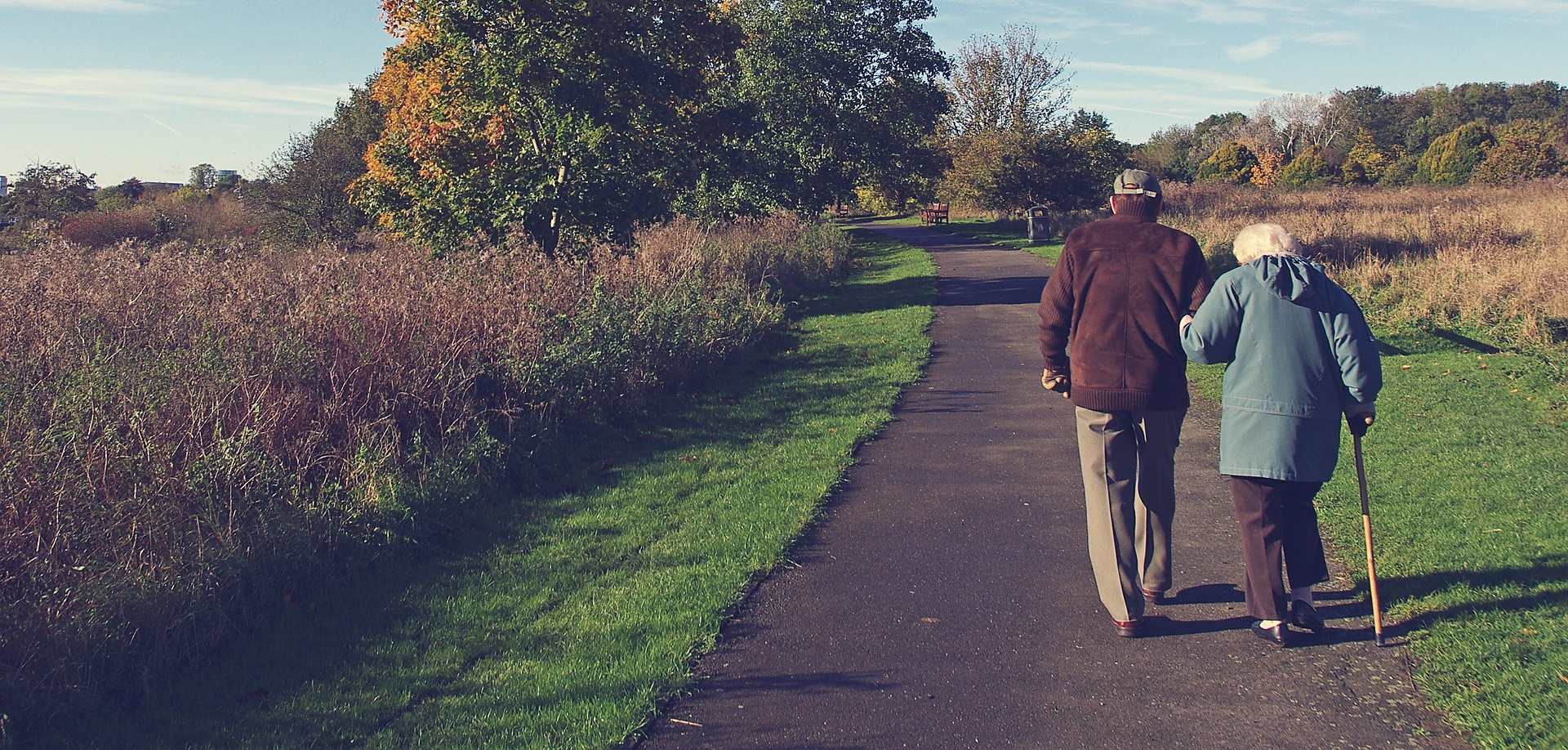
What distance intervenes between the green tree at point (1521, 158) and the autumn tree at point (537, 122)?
119 feet

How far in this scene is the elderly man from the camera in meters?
4.76

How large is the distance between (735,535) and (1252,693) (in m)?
3.09

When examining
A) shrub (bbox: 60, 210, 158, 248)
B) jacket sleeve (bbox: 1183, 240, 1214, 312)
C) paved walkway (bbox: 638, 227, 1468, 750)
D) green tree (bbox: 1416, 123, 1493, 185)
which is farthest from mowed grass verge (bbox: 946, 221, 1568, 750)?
green tree (bbox: 1416, 123, 1493, 185)

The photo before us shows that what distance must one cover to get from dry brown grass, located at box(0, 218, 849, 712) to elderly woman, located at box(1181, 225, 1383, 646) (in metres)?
4.61

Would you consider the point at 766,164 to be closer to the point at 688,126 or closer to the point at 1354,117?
the point at 688,126

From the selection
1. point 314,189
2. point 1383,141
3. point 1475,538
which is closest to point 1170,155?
point 1383,141

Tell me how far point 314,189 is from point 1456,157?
162ft

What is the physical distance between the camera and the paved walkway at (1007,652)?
13.0 feet

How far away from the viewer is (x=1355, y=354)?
450 cm

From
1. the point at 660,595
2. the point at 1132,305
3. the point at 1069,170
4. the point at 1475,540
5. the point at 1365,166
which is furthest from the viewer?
the point at 1365,166

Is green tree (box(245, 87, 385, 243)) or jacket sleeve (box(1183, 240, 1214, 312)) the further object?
green tree (box(245, 87, 385, 243))

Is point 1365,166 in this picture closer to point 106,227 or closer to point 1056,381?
point 106,227

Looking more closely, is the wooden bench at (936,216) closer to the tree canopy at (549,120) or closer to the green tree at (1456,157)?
the green tree at (1456,157)

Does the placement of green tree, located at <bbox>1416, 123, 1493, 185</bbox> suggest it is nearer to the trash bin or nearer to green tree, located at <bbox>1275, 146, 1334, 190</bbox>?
green tree, located at <bbox>1275, 146, 1334, 190</bbox>
